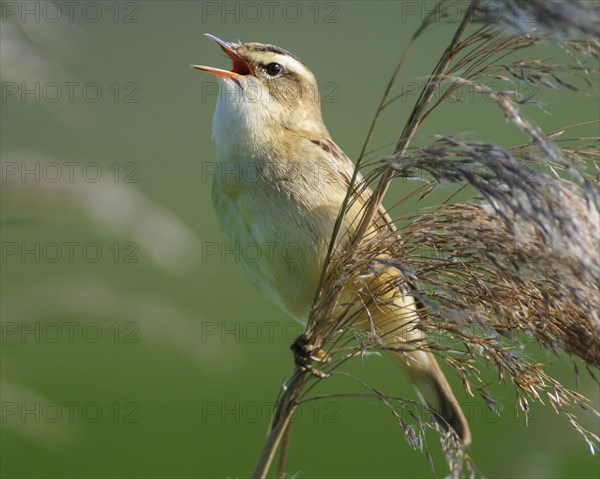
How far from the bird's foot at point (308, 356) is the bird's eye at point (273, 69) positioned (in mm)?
1551

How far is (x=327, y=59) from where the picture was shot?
7.56m

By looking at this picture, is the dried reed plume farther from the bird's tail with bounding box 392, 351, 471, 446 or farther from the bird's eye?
the bird's eye

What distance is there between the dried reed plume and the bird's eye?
145cm

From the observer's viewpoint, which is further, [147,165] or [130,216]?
[147,165]

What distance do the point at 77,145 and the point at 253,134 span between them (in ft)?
11.3

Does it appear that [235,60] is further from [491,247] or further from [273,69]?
[491,247]

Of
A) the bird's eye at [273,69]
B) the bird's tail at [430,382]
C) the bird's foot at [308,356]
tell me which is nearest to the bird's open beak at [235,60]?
the bird's eye at [273,69]

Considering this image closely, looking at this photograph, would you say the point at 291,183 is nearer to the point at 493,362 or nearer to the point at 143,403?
the point at 493,362

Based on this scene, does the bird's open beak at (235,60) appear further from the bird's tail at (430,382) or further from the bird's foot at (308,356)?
the bird's foot at (308,356)

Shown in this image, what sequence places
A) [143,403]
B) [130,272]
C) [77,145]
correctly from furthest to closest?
[77,145]
[130,272]
[143,403]

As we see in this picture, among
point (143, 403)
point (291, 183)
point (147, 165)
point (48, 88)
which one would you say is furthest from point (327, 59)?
point (48, 88)

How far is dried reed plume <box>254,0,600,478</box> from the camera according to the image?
155 centimetres

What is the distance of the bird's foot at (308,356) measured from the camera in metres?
1.98

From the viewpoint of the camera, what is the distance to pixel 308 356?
2045mm
